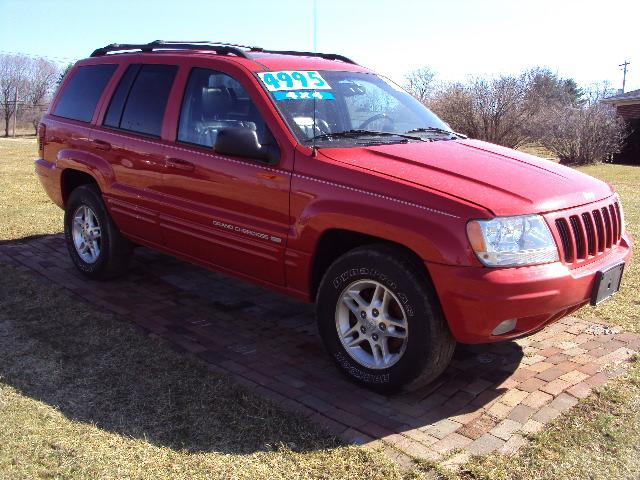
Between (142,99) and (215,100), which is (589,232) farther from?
(142,99)

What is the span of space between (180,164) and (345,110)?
1270 millimetres

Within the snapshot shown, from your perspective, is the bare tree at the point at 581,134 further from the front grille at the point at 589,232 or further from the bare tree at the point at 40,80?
the bare tree at the point at 40,80

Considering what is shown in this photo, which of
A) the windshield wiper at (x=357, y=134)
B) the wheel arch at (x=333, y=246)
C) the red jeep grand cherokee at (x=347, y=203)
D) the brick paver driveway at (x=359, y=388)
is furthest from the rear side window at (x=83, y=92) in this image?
the wheel arch at (x=333, y=246)

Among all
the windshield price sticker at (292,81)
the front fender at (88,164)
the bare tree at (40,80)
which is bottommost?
the front fender at (88,164)

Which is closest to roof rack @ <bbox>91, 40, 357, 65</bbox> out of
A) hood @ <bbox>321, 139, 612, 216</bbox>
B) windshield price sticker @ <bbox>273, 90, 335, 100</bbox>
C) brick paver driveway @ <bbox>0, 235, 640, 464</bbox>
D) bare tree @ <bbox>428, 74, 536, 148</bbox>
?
windshield price sticker @ <bbox>273, 90, 335, 100</bbox>

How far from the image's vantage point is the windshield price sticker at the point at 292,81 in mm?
4224

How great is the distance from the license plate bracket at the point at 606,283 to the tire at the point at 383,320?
0.87 metres

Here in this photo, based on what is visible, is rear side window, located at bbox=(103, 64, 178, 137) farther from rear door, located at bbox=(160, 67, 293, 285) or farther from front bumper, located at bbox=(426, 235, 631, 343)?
front bumper, located at bbox=(426, 235, 631, 343)

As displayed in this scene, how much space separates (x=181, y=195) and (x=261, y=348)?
4.19ft

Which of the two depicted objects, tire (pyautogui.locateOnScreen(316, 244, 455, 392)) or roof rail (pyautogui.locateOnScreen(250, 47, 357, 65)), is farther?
roof rail (pyautogui.locateOnScreen(250, 47, 357, 65))

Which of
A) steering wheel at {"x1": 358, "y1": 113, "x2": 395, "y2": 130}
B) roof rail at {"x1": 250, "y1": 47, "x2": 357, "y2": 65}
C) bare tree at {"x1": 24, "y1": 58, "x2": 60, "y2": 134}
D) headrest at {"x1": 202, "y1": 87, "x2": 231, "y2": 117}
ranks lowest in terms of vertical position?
steering wheel at {"x1": 358, "y1": 113, "x2": 395, "y2": 130}

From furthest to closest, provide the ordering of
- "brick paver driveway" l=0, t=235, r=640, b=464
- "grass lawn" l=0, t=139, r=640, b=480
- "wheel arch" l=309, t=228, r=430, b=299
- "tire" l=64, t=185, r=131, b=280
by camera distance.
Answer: "tire" l=64, t=185, r=131, b=280 < "wheel arch" l=309, t=228, r=430, b=299 < "brick paver driveway" l=0, t=235, r=640, b=464 < "grass lawn" l=0, t=139, r=640, b=480

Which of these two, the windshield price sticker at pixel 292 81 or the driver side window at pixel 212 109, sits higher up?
the windshield price sticker at pixel 292 81

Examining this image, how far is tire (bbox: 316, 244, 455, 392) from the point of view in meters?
3.38
